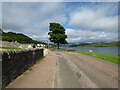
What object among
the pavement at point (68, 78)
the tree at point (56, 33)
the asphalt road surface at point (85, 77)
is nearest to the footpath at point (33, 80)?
the pavement at point (68, 78)

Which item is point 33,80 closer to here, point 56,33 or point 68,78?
point 68,78

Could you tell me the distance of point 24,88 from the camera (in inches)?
155

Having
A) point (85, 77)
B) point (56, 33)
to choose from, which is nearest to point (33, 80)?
point (85, 77)

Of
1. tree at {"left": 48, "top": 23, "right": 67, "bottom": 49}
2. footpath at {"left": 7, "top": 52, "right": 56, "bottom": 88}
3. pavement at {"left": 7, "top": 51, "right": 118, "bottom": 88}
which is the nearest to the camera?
footpath at {"left": 7, "top": 52, "right": 56, "bottom": 88}

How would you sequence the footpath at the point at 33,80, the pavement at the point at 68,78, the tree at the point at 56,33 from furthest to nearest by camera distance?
the tree at the point at 56,33
the pavement at the point at 68,78
the footpath at the point at 33,80

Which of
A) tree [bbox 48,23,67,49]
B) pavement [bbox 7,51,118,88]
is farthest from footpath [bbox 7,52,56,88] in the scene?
tree [bbox 48,23,67,49]

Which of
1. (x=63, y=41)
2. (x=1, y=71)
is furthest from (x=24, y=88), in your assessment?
(x=63, y=41)

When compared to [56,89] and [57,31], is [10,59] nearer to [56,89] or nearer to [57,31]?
[56,89]

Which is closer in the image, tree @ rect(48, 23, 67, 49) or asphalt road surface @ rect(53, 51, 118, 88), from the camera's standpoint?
asphalt road surface @ rect(53, 51, 118, 88)

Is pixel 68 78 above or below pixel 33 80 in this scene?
below

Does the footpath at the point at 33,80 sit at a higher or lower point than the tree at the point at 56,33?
lower

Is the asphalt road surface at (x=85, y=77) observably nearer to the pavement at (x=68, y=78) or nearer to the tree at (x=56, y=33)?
the pavement at (x=68, y=78)

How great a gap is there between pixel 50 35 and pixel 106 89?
42.9 meters

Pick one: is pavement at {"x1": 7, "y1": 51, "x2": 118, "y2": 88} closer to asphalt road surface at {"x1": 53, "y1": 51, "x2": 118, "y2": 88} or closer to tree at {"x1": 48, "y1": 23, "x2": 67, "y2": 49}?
asphalt road surface at {"x1": 53, "y1": 51, "x2": 118, "y2": 88}
